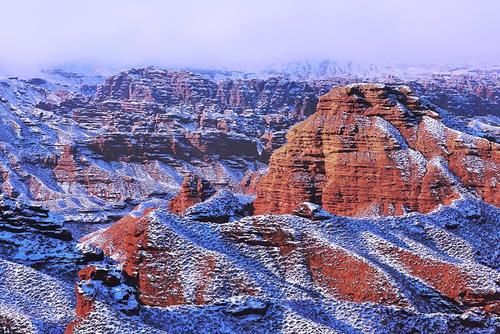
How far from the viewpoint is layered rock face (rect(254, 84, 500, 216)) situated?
64.9 m

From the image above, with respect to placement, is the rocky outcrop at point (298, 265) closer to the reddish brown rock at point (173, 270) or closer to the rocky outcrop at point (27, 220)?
the reddish brown rock at point (173, 270)

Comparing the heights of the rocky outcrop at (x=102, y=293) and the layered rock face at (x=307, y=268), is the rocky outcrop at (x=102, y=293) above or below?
above

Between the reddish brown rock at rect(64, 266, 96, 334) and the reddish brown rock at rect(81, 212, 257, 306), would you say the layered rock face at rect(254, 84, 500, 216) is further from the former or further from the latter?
the reddish brown rock at rect(64, 266, 96, 334)

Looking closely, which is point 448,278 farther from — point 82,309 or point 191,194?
point 191,194

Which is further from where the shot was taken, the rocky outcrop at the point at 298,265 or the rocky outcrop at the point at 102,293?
the rocky outcrop at the point at 298,265

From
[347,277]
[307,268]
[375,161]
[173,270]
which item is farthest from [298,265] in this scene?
[375,161]

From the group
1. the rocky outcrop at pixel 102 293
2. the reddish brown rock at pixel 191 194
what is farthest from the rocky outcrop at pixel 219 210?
the rocky outcrop at pixel 102 293

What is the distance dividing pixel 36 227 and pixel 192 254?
1076 cm

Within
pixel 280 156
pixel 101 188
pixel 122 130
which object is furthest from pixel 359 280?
pixel 122 130

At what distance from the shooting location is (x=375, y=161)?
66688mm

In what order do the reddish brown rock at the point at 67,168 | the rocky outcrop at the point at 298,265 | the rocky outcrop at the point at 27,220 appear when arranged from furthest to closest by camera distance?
1. the reddish brown rock at the point at 67,168
2. the rocky outcrop at the point at 27,220
3. the rocky outcrop at the point at 298,265

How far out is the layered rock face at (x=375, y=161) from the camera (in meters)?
64.9

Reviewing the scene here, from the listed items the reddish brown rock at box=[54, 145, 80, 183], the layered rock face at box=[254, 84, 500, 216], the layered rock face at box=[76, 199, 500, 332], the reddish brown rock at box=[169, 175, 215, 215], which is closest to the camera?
the layered rock face at box=[76, 199, 500, 332]

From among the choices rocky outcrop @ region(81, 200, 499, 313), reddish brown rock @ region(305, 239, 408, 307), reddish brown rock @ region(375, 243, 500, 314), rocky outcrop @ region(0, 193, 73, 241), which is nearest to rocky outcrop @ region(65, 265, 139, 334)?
rocky outcrop @ region(81, 200, 499, 313)
